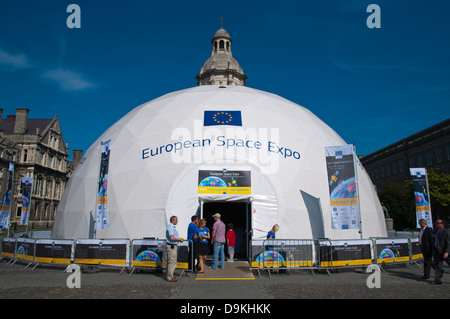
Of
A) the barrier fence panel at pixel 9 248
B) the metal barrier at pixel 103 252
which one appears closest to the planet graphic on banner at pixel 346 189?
the metal barrier at pixel 103 252

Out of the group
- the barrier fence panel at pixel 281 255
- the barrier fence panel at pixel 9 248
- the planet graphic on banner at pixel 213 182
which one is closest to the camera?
the barrier fence panel at pixel 281 255

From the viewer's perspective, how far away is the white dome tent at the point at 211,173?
11320mm

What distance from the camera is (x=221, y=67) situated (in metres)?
48.0

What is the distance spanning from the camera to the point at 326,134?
1495 cm

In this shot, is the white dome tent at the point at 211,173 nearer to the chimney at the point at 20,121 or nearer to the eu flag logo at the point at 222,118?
the eu flag logo at the point at 222,118

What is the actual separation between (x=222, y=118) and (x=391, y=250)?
818 cm

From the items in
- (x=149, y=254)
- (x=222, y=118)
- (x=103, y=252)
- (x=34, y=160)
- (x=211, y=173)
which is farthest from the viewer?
(x=34, y=160)

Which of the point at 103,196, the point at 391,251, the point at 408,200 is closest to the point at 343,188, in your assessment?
the point at 391,251

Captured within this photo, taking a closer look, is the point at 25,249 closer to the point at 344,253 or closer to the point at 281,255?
the point at 281,255

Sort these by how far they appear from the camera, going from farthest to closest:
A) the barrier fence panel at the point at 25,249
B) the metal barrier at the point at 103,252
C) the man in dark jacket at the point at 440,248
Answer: the barrier fence panel at the point at 25,249
the metal barrier at the point at 103,252
the man in dark jacket at the point at 440,248

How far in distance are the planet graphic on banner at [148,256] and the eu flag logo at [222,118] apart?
240 inches

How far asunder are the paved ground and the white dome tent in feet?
8.78

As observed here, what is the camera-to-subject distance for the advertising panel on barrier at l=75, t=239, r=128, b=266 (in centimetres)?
927

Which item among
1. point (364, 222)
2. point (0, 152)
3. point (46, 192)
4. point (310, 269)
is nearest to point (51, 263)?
point (310, 269)
